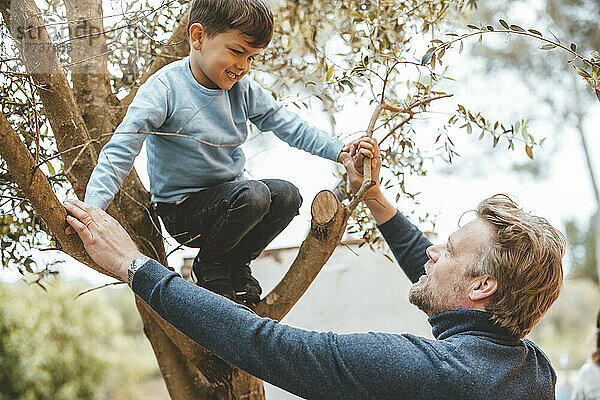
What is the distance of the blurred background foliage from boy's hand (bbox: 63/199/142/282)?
14.7 ft

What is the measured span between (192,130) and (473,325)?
0.79 metres

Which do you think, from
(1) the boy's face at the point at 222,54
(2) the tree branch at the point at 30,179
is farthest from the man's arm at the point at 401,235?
(2) the tree branch at the point at 30,179

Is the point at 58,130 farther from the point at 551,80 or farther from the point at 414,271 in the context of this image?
the point at 551,80

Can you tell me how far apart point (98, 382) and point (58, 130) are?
5299 mm

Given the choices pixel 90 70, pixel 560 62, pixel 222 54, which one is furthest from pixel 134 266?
pixel 560 62

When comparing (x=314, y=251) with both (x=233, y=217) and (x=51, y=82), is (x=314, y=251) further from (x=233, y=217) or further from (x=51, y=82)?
(x=51, y=82)

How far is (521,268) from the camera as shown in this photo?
1.44 m

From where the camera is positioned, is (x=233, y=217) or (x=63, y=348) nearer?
(x=233, y=217)

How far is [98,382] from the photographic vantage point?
20.7 feet

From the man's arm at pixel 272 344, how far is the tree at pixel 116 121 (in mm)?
99

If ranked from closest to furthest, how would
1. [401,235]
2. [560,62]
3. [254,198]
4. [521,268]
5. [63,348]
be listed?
[521,268] → [254,198] → [401,235] → [63,348] → [560,62]

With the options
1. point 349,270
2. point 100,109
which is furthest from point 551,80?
point 100,109

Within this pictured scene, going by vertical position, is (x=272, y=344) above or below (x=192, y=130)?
below

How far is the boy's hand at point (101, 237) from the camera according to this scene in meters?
1.32
